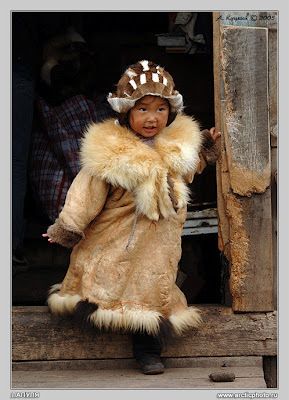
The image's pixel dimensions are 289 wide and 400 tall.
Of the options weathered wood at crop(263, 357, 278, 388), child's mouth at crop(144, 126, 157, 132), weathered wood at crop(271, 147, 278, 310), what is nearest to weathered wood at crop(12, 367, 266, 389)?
weathered wood at crop(263, 357, 278, 388)

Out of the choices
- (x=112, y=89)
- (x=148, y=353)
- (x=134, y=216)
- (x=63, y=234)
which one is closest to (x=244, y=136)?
(x=134, y=216)

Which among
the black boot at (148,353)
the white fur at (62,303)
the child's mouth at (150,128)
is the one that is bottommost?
the black boot at (148,353)

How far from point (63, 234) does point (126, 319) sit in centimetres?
47

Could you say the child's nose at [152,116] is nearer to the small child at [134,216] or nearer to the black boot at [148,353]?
the small child at [134,216]

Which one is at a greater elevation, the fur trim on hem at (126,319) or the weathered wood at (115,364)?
the fur trim on hem at (126,319)

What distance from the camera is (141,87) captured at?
4484 mm

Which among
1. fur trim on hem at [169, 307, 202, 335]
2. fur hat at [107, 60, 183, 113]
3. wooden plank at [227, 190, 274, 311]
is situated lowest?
fur trim on hem at [169, 307, 202, 335]

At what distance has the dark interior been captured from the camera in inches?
232

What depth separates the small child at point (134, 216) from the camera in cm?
447

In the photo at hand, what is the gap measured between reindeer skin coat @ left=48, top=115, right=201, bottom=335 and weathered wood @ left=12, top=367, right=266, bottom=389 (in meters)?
0.23

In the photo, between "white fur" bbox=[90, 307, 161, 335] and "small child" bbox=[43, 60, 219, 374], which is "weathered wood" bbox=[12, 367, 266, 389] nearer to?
"small child" bbox=[43, 60, 219, 374]

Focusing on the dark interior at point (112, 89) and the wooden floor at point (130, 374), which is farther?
the dark interior at point (112, 89)

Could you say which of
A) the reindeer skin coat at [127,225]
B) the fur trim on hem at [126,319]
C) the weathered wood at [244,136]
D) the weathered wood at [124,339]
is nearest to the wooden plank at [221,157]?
the weathered wood at [244,136]

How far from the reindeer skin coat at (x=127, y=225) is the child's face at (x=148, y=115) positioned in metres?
0.05
